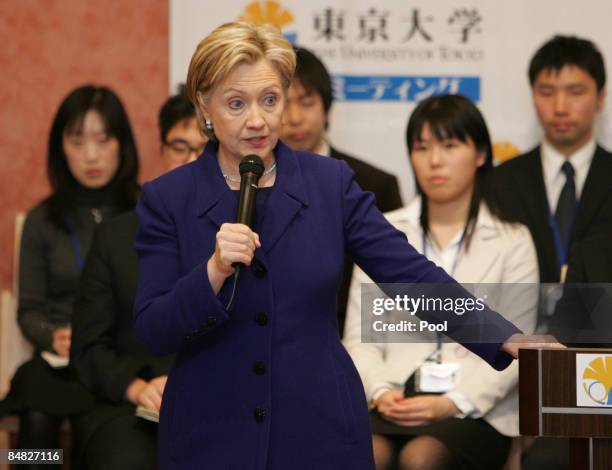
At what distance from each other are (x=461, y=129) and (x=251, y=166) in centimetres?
151

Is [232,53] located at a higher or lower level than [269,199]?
higher

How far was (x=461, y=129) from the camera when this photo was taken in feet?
10.3

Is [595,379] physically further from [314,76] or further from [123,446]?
[314,76]

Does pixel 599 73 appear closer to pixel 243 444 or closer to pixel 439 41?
pixel 439 41

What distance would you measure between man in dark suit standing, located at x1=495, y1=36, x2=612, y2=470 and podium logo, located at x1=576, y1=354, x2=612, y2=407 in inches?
75.6

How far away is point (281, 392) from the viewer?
1807mm

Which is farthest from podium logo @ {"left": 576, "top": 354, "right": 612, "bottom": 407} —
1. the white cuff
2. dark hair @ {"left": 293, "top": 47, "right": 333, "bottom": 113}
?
dark hair @ {"left": 293, "top": 47, "right": 333, "bottom": 113}

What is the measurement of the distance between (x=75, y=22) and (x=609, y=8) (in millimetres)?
2307

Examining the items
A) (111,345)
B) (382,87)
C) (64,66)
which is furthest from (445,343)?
(64,66)

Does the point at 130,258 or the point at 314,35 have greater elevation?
the point at 314,35

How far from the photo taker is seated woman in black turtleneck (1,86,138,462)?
12.3 ft

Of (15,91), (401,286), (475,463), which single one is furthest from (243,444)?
(15,91)

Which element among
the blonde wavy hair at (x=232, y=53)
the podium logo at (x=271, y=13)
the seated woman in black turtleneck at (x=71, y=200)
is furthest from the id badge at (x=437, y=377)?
the podium logo at (x=271, y=13)

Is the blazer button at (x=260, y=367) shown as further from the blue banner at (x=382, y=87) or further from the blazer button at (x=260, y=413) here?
the blue banner at (x=382, y=87)
